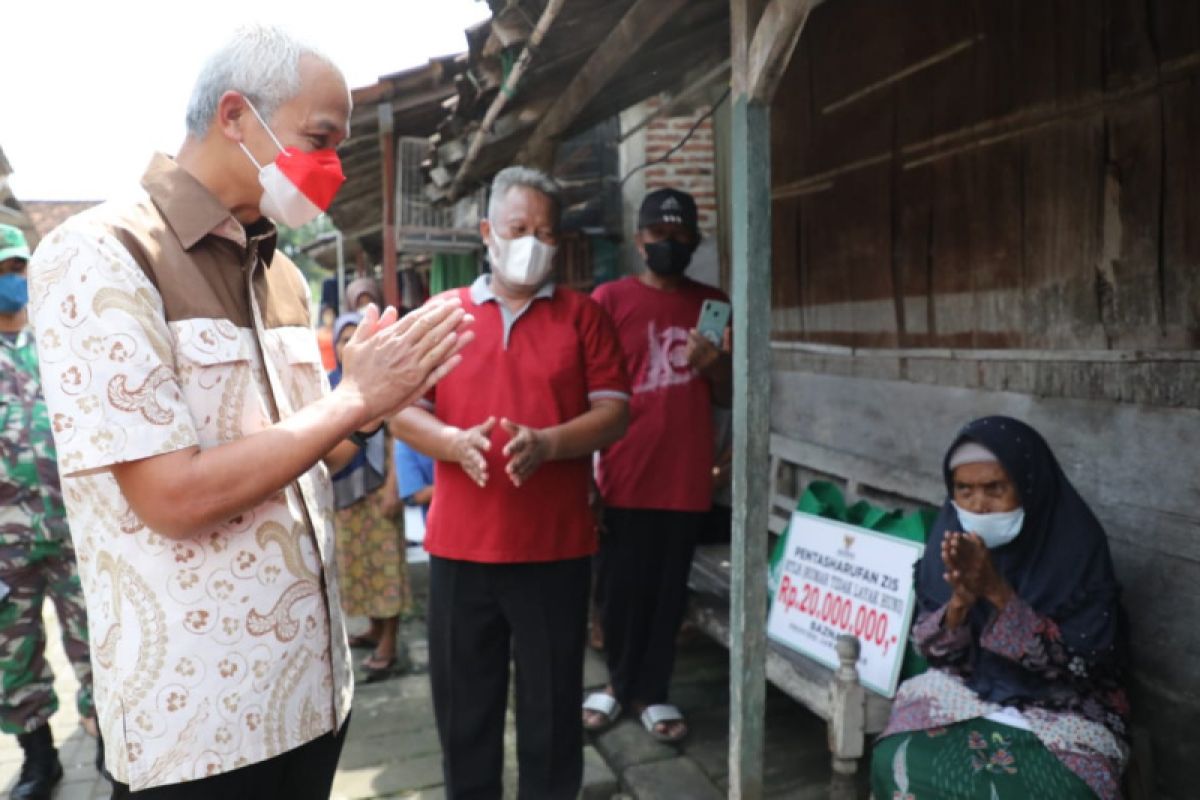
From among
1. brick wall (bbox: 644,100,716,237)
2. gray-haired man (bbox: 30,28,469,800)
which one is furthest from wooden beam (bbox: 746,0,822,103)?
brick wall (bbox: 644,100,716,237)

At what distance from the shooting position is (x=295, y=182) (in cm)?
152

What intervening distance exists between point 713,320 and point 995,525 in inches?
60.6

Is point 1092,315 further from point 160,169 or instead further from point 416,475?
point 416,475

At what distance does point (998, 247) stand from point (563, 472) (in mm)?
1835

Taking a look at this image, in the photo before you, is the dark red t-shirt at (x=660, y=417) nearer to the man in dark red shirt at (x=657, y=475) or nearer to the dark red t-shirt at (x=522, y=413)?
the man in dark red shirt at (x=657, y=475)

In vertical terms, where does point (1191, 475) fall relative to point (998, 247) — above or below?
below

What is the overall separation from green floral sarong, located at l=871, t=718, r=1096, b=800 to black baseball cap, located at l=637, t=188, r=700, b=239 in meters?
2.24

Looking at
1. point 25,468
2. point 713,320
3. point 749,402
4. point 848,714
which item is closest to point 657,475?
point 713,320

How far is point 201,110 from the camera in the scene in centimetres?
148

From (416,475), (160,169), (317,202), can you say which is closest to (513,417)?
(317,202)

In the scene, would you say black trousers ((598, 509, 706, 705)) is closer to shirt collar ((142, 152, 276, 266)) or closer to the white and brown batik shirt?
the white and brown batik shirt

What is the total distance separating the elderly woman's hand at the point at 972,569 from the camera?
2.38m

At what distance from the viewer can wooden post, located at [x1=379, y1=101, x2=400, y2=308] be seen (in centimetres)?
628

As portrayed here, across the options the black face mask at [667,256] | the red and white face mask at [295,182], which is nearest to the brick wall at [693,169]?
the black face mask at [667,256]
